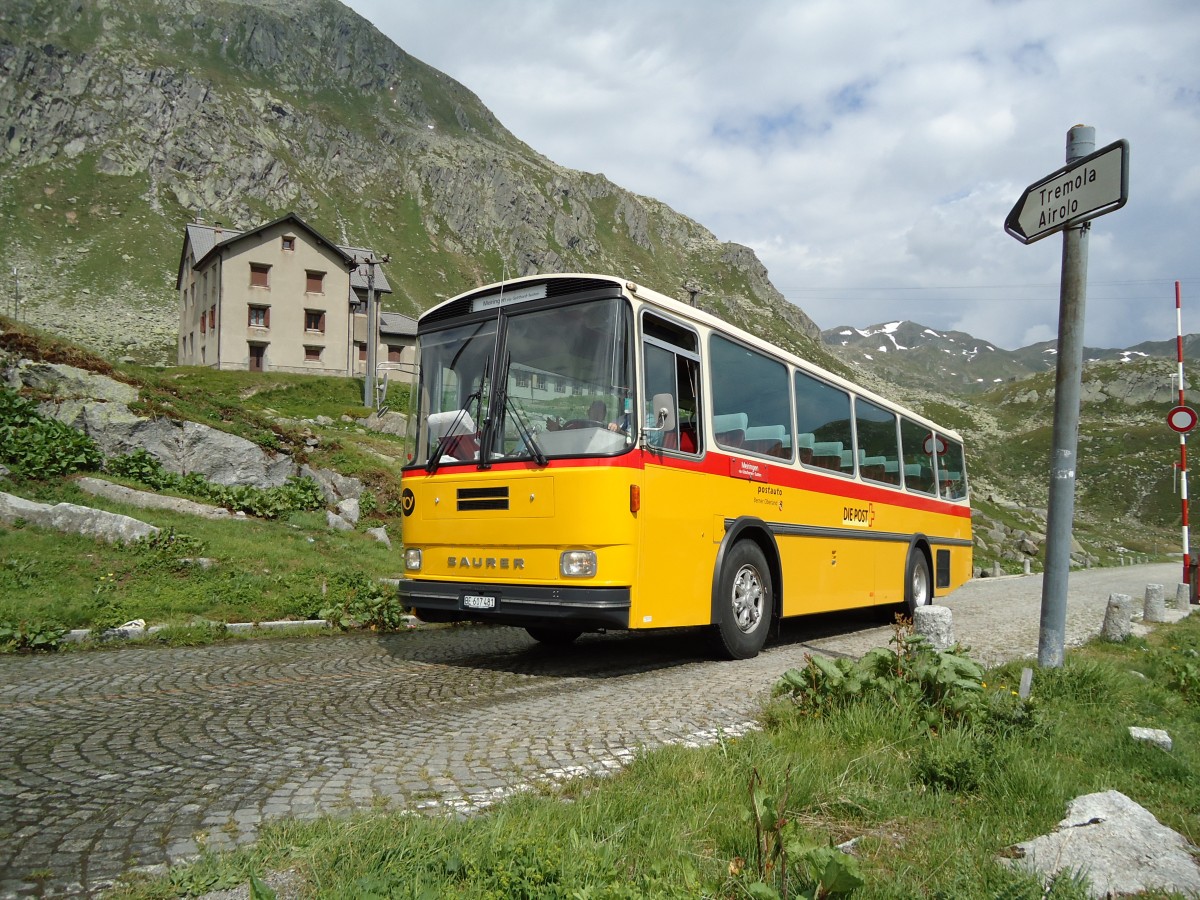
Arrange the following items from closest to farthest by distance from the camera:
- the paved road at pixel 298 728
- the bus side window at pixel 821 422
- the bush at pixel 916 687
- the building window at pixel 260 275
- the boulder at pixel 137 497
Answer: the paved road at pixel 298 728 → the bush at pixel 916 687 → the bus side window at pixel 821 422 → the boulder at pixel 137 497 → the building window at pixel 260 275

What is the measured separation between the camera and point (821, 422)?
10.8m

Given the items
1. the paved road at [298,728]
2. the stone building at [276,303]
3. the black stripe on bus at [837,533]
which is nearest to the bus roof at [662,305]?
the black stripe on bus at [837,533]

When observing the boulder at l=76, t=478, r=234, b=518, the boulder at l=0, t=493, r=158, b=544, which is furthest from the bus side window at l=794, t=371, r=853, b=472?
the boulder at l=76, t=478, r=234, b=518

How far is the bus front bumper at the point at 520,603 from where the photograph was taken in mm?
6809

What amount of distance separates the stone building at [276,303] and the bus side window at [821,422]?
48.0 meters

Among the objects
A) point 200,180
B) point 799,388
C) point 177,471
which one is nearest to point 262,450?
point 177,471

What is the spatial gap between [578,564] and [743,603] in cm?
229

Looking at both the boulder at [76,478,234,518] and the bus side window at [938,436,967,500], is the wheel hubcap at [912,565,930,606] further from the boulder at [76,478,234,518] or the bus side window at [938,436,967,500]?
the boulder at [76,478,234,518]

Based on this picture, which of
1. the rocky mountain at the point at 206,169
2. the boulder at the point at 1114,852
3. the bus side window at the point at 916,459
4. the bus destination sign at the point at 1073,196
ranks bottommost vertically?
the boulder at the point at 1114,852

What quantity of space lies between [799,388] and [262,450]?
34.4ft

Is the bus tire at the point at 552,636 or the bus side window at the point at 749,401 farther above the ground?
the bus side window at the point at 749,401

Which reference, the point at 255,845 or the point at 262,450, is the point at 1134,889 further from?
the point at 262,450

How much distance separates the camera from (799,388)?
1033cm

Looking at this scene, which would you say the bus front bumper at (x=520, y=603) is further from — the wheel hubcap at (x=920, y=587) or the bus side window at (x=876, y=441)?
the wheel hubcap at (x=920, y=587)
